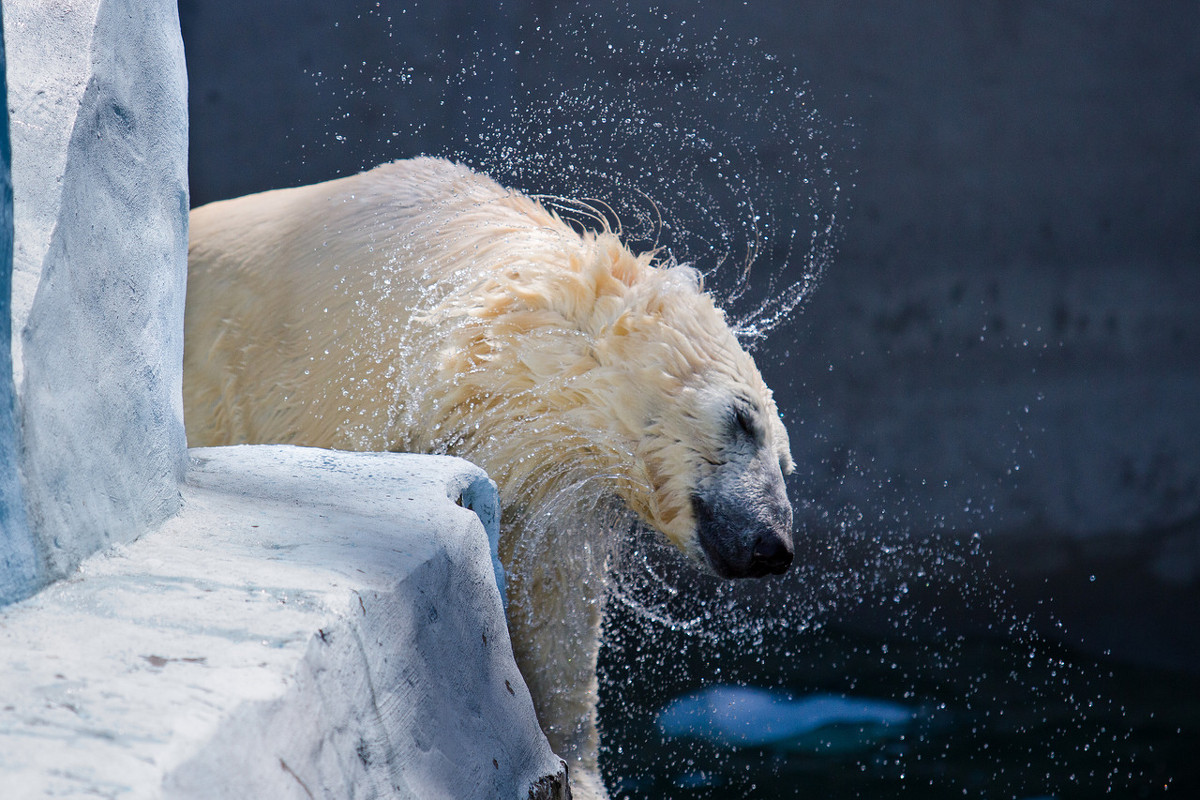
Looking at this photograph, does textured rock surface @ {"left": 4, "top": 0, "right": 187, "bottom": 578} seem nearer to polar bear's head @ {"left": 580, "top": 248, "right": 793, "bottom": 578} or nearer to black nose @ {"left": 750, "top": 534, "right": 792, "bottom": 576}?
polar bear's head @ {"left": 580, "top": 248, "right": 793, "bottom": 578}

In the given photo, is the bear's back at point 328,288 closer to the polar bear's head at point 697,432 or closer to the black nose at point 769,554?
the polar bear's head at point 697,432

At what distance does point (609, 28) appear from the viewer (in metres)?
3.98

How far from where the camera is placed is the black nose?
74.1 inches

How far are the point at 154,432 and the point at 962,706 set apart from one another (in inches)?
105

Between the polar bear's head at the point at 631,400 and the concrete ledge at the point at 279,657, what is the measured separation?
57 cm

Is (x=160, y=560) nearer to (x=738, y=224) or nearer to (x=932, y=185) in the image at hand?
(x=738, y=224)

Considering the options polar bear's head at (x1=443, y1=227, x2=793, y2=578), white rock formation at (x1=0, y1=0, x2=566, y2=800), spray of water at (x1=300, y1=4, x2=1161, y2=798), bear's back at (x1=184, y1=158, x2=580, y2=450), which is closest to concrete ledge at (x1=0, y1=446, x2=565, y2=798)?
white rock formation at (x1=0, y1=0, x2=566, y2=800)

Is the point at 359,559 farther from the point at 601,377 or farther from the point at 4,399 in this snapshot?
the point at 601,377

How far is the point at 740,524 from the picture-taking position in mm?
1892

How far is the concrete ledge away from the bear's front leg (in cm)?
60

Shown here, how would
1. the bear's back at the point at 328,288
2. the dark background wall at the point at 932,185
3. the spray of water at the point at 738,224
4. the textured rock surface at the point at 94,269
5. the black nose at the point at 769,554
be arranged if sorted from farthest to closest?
→ the dark background wall at the point at 932,185 < the spray of water at the point at 738,224 < the bear's back at the point at 328,288 < the black nose at the point at 769,554 < the textured rock surface at the point at 94,269

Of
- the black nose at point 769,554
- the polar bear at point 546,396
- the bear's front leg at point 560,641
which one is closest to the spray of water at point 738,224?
the bear's front leg at point 560,641

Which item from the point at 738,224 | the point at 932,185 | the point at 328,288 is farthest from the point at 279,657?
the point at 932,185

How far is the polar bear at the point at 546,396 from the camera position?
1911 millimetres
